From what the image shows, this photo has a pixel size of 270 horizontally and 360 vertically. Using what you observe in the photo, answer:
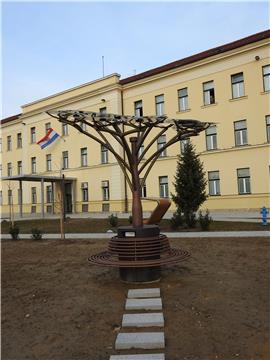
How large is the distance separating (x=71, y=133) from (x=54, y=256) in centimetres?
3063

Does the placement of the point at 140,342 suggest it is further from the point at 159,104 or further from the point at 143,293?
the point at 159,104

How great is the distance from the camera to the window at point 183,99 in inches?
1264

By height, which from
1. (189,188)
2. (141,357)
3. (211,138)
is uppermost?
(211,138)

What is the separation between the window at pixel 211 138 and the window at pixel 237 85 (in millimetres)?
3006

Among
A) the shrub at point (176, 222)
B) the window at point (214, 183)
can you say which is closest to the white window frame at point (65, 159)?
the window at point (214, 183)

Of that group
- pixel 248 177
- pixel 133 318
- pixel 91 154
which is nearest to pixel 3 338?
pixel 133 318

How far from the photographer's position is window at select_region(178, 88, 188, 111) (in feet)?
105

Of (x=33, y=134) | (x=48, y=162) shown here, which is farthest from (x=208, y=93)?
(x=33, y=134)

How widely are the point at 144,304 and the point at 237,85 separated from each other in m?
26.1

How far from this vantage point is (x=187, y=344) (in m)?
4.59

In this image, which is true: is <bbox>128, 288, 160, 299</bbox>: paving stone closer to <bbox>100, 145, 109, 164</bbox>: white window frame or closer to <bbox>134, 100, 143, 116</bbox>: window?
<bbox>134, 100, 143, 116</bbox>: window

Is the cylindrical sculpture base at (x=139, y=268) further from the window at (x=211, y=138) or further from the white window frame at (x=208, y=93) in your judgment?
the white window frame at (x=208, y=93)

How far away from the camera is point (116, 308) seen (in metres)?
5.89

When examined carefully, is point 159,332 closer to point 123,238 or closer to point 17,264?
point 123,238
